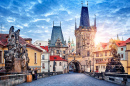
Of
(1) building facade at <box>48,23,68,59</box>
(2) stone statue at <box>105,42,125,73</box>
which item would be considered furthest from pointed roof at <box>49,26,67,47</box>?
(2) stone statue at <box>105,42,125,73</box>

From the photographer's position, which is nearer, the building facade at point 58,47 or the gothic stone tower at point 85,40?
the building facade at point 58,47

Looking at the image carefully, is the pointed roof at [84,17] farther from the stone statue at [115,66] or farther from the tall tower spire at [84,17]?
the stone statue at [115,66]

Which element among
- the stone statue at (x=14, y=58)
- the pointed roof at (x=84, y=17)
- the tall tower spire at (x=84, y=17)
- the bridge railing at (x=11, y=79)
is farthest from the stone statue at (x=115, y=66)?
the pointed roof at (x=84, y=17)

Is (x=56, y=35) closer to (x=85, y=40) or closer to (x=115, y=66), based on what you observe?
(x=85, y=40)

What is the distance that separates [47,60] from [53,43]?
25.8m

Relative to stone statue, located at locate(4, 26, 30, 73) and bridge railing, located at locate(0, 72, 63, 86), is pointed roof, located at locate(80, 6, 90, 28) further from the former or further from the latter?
bridge railing, located at locate(0, 72, 63, 86)

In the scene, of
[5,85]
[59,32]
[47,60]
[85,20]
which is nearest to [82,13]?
[85,20]

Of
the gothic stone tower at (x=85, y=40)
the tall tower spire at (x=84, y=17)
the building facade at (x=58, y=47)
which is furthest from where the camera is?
the tall tower spire at (x=84, y=17)

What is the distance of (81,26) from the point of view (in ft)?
276

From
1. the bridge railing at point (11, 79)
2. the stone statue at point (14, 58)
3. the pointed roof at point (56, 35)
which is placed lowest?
the bridge railing at point (11, 79)

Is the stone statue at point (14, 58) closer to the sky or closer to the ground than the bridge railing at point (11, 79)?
closer to the sky

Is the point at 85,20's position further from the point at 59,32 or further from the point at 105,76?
the point at 105,76

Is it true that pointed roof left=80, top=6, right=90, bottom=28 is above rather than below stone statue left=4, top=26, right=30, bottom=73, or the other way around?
above

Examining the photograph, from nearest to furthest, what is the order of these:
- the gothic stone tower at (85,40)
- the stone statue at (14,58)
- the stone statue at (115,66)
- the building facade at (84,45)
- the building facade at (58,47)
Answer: the stone statue at (14,58), the stone statue at (115,66), the building facade at (58,47), the building facade at (84,45), the gothic stone tower at (85,40)
